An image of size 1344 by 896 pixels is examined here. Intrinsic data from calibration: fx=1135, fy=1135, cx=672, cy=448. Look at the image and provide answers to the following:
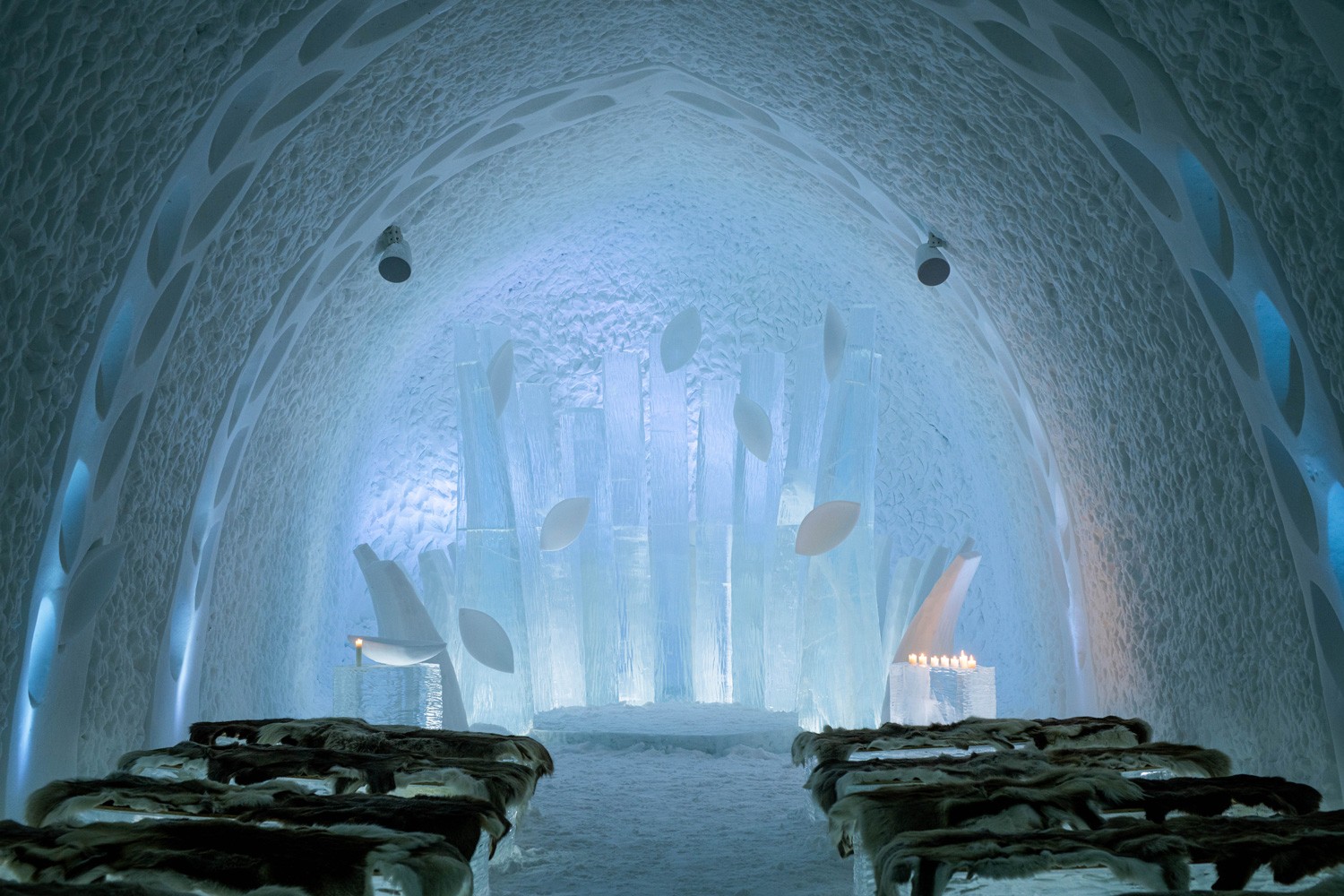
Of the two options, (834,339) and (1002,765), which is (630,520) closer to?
(834,339)

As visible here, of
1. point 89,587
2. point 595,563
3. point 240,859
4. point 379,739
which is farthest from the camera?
point 595,563

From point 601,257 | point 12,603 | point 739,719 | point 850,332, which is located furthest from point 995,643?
point 12,603

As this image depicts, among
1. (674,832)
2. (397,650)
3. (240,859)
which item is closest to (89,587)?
(240,859)

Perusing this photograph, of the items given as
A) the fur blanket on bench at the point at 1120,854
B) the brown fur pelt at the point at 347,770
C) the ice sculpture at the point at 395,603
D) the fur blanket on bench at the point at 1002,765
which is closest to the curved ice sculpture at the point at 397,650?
the ice sculpture at the point at 395,603

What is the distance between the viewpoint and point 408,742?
343 cm

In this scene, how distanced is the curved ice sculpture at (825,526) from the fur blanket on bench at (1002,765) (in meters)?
2.50

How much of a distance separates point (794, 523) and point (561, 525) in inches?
49.9

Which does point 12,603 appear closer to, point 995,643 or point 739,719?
point 739,719

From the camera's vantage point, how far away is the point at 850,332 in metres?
5.95

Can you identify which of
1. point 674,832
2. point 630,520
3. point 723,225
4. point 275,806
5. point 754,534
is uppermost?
point 723,225

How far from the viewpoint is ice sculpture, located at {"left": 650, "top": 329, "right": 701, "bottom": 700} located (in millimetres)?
6547

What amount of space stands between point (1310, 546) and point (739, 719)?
3.39 m

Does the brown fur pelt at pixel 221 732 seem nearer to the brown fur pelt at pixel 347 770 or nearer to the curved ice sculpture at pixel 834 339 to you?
the brown fur pelt at pixel 347 770

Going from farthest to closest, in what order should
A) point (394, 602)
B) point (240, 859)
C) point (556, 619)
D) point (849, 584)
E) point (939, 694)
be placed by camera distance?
point (556, 619), point (849, 584), point (394, 602), point (939, 694), point (240, 859)
